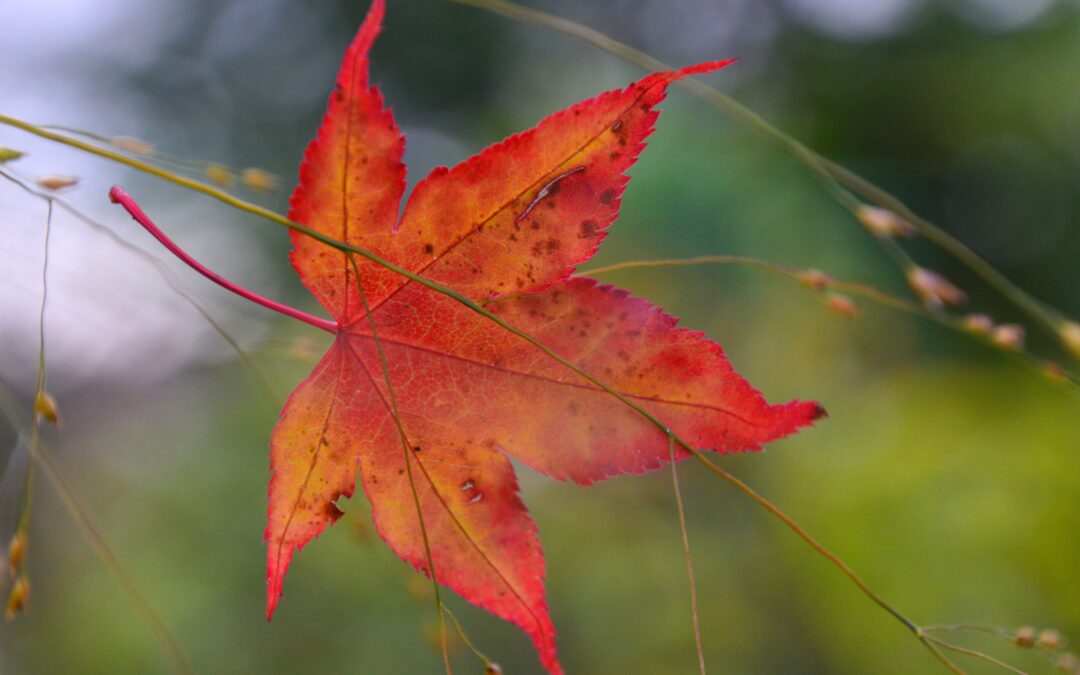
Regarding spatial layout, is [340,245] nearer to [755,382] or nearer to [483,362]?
[483,362]

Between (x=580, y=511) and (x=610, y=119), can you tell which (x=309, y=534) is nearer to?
(x=610, y=119)

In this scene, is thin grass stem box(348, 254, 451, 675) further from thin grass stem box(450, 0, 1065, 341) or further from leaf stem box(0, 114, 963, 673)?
thin grass stem box(450, 0, 1065, 341)

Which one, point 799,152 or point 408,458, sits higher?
point 799,152

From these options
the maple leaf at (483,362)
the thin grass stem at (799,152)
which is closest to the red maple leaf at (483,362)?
the maple leaf at (483,362)

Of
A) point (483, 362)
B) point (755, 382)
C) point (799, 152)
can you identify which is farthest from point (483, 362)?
point (755, 382)

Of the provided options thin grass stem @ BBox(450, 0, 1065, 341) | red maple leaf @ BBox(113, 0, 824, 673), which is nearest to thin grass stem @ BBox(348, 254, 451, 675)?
red maple leaf @ BBox(113, 0, 824, 673)

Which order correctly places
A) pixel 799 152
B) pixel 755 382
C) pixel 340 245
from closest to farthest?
pixel 340 245 → pixel 799 152 → pixel 755 382

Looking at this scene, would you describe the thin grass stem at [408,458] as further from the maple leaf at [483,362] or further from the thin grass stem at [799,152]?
the thin grass stem at [799,152]

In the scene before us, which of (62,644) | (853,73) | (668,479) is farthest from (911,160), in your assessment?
(62,644)
